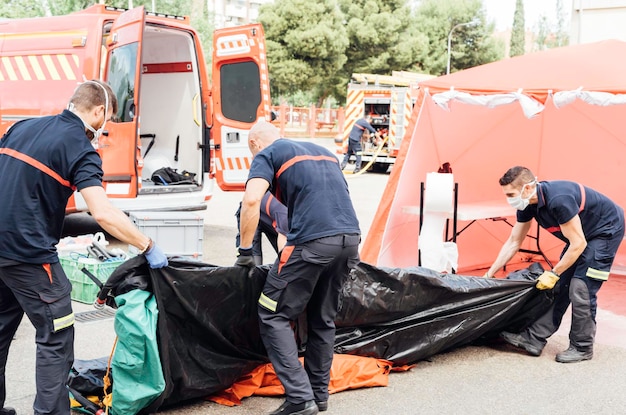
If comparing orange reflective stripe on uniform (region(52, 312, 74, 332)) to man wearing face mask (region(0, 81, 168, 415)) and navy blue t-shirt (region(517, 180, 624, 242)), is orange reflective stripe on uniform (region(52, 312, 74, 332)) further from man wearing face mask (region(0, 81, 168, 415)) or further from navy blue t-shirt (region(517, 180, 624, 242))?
navy blue t-shirt (region(517, 180, 624, 242))

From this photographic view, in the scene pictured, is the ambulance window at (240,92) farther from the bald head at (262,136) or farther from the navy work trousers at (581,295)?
the navy work trousers at (581,295)

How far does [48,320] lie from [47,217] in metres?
0.49

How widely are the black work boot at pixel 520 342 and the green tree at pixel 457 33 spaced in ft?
130

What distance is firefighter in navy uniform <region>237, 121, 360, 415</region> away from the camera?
12.8 ft

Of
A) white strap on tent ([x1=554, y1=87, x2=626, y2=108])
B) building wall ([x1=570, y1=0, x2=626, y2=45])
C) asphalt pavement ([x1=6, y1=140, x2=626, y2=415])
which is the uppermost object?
building wall ([x1=570, y1=0, x2=626, y2=45])

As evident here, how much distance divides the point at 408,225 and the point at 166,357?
4.25 metres

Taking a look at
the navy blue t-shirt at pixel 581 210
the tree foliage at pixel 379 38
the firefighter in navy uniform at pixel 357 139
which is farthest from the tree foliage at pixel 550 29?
the navy blue t-shirt at pixel 581 210

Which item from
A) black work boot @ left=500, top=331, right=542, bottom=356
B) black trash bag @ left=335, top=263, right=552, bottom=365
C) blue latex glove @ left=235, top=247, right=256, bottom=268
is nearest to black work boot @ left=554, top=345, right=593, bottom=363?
black work boot @ left=500, top=331, right=542, bottom=356

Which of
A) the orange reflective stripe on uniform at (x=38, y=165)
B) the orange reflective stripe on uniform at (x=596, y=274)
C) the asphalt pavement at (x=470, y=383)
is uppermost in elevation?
the orange reflective stripe on uniform at (x=38, y=165)

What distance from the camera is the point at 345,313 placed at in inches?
182

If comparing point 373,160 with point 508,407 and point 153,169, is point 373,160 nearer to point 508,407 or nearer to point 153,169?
point 153,169

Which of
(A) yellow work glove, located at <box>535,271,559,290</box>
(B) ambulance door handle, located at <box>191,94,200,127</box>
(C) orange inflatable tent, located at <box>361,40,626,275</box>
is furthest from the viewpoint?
(B) ambulance door handle, located at <box>191,94,200,127</box>

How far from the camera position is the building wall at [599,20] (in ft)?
35.6

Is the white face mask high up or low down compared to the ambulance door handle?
down
